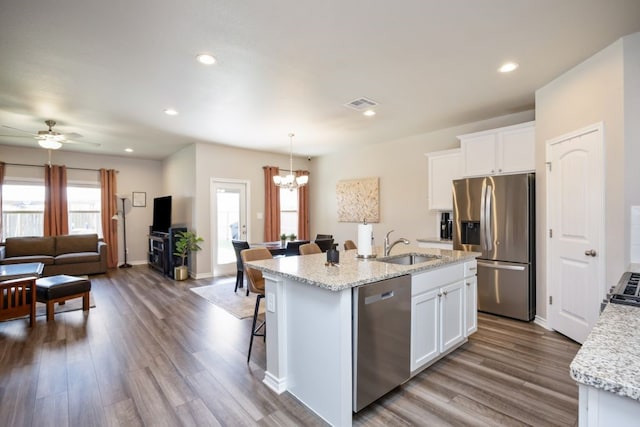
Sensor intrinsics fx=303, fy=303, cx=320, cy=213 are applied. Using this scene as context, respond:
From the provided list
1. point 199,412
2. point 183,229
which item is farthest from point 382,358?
point 183,229

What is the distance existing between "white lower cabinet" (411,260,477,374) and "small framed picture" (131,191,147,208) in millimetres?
7942

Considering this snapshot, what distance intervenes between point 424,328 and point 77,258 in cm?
712

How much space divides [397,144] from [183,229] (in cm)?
475

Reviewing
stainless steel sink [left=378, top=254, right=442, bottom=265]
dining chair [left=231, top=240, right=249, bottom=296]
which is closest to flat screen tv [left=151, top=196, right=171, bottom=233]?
dining chair [left=231, top=240, right=249, bottom=296]

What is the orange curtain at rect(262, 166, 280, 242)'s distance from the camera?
7195 mm

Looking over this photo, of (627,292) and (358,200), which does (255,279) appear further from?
(358,200)

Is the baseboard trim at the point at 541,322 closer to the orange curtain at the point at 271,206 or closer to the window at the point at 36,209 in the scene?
the orange curtain at the point at 271,206

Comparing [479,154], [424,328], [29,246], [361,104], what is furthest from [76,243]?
[479,154]

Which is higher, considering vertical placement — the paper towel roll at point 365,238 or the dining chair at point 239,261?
the paper towel roll at point 365,238

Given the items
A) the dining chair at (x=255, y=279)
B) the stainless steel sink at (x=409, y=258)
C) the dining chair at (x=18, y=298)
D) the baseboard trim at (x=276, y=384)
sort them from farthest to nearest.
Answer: the dining chair at (x=18, y=298) → the stainless steel sink at (x=409, y=258) → the dining chair at (x=255, y=279) → the baseboard trim at (x=276, y=384)

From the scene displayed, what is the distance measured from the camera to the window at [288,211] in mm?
7672

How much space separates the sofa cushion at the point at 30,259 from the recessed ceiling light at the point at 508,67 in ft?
26.7

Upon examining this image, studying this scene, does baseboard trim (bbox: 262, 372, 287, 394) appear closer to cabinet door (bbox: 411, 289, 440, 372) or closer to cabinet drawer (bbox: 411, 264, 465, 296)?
cabinet door (bbox: 411, 289, 440, 372)

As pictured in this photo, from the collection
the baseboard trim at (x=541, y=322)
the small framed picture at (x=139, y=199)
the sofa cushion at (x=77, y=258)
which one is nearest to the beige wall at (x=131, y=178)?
the small framed picture at (x=139, y=199)
